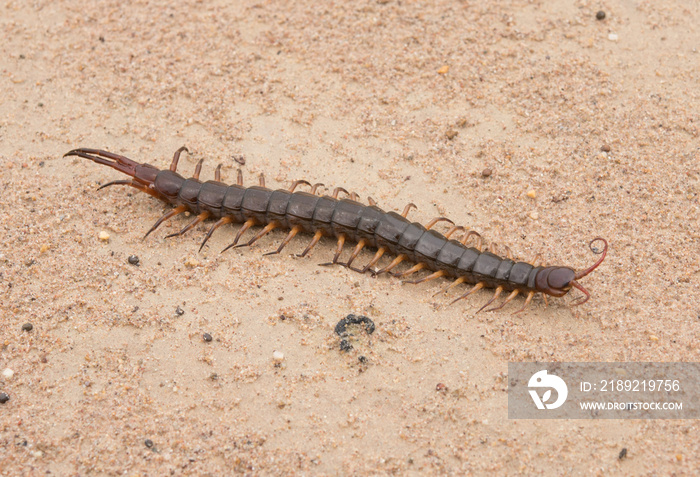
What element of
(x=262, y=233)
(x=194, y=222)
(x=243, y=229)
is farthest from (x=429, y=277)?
(x=194, y=222)

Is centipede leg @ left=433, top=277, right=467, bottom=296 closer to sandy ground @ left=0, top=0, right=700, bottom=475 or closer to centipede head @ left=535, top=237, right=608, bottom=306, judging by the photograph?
sandy ground @ left=0, top=0, right=700, bottom=475

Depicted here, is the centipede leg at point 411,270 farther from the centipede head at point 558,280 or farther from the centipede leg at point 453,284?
the centipede head at point 558,280

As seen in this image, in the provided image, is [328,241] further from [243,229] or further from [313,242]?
[243,229]

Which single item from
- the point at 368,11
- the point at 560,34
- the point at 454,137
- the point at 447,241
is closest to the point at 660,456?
the point at 447,241

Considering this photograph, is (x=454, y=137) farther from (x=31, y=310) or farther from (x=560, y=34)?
(x=31, y=310)

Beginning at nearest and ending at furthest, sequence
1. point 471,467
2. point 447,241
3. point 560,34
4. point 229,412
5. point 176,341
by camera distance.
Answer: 1. point 471,467
2. point 229,412
3. point 176,341
4. point 447,241
5. point 560,34
